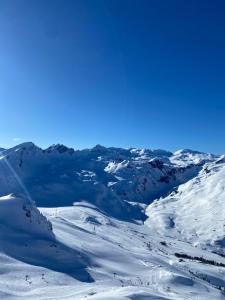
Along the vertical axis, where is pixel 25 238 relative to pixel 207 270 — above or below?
above

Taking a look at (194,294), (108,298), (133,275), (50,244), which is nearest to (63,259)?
(50,244)

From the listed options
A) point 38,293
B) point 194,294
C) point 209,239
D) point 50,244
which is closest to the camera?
point 38,293

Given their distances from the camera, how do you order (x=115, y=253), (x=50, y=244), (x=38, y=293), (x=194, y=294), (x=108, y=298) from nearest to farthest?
(x=108, y=298), (x=38, y=293), (x=194, y=294), (x=50, y=244), (x=115, y=253)

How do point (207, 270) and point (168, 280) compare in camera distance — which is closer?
point (168, 280)

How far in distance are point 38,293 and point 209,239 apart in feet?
538

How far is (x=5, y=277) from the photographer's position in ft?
105

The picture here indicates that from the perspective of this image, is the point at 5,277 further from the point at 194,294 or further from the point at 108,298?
the point at 194,294

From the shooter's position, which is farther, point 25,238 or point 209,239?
point 209,239

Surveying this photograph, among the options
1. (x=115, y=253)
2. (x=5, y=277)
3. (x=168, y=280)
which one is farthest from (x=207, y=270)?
(x=5, y=277)

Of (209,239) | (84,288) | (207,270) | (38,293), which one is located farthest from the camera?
(209,239)

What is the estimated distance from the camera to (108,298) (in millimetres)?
25750

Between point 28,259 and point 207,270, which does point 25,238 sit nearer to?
point 28,259

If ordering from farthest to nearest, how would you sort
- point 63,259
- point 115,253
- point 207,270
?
point 207,270
point 115,253
point 63,259

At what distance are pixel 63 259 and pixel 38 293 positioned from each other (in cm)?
1386
